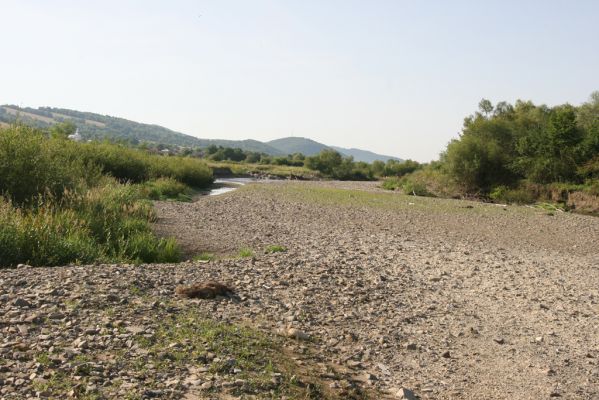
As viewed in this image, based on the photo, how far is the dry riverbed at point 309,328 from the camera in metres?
6.23

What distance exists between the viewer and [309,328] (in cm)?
918

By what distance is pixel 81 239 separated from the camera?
537 inches

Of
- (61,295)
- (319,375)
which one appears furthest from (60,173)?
(319,375)

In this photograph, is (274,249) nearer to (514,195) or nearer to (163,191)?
(163,191)

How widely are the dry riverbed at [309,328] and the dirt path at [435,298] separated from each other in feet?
0.14

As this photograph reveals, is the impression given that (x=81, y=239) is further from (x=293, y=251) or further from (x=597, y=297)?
(x=597, y=297)

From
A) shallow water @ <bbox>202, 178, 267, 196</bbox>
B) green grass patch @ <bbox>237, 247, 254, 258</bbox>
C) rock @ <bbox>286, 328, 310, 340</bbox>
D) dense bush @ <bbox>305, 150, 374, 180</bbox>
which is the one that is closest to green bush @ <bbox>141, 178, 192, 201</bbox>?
shallow water @ <bbox>202, 178, 267, 196</bbox>

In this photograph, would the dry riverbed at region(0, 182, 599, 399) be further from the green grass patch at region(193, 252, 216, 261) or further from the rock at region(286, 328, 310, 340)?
the green grass patch at region(193, 252, 216, 261)

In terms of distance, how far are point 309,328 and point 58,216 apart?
858 cm

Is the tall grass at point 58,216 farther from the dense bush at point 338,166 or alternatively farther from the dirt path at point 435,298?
the dense bush at point 338,166

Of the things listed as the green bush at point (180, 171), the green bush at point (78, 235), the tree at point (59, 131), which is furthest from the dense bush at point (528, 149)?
the green bush at point (78, 235)

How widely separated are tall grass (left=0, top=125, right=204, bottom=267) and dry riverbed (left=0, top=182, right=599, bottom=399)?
1.77 metres

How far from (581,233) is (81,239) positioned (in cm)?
2066

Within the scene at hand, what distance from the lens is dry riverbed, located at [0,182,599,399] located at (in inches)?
245
